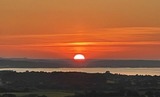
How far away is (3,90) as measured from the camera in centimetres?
7750

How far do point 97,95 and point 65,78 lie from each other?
43316 mm

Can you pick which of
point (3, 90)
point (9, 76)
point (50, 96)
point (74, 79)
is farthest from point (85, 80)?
point (50, 96)

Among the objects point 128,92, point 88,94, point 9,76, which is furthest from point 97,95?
point 9,76

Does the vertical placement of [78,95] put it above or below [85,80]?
below

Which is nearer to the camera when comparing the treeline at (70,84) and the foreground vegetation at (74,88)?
the foreground vegetation at (74,88)

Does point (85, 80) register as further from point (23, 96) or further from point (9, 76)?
point (23, 96)

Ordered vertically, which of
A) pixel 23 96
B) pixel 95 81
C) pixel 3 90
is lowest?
pixel 23 96

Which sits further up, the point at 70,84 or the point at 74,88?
the point at 70,84

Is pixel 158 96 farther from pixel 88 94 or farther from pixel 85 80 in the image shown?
pixel 85 80

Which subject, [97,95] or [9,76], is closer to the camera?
[97,95]

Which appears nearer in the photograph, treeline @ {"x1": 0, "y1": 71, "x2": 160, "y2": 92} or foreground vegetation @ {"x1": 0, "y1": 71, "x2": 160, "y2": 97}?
foreground vegetation @ {"x1": 0, "y1": 71, "x2": 160, "y2": 97}

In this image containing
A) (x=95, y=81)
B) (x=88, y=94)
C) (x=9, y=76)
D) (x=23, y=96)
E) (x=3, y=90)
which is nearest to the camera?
(x=23, y=96)

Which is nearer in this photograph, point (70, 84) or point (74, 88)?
point (74, 88)

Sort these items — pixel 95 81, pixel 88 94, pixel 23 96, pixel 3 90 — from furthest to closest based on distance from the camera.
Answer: pixel 95 81
pixel 3 90
pixel 88 94
pixel 23 96
